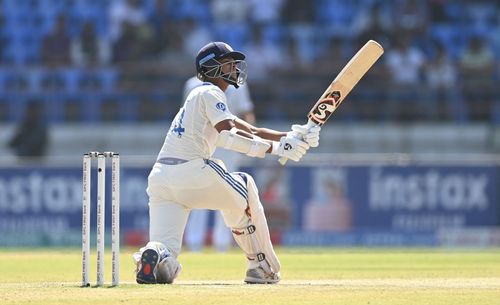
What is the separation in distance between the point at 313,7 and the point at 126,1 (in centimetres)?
276

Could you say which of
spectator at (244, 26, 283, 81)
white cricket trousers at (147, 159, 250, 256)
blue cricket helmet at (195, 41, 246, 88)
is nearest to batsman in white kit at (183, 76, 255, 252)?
blue cricket helmet at (195, 41, 246, 88)

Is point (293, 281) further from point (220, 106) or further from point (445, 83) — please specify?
point (445, 83)

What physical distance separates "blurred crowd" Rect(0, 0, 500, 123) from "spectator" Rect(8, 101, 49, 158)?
799 millimetres

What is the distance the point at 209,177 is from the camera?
7.52m

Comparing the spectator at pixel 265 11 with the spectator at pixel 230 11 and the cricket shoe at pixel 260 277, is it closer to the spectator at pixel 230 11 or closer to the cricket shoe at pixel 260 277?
the spectator at pixel 230 11

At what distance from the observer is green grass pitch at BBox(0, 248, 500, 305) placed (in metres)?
6.45

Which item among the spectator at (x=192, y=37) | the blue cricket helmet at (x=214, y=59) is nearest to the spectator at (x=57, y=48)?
the spectator at (x=192, y=37)

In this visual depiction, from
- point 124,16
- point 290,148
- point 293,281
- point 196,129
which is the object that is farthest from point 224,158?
point 124,16

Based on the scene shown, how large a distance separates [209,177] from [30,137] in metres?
8.48

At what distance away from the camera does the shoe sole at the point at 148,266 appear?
7289 millimetres

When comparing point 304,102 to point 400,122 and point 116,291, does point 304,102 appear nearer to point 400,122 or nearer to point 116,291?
point 400,122

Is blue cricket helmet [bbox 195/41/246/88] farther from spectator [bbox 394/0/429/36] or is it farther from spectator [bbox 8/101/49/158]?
spectator [bbox 394/0/429/36]

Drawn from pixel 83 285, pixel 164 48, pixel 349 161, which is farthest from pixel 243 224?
pixel 164 48

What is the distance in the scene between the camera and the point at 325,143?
53.5 ft
